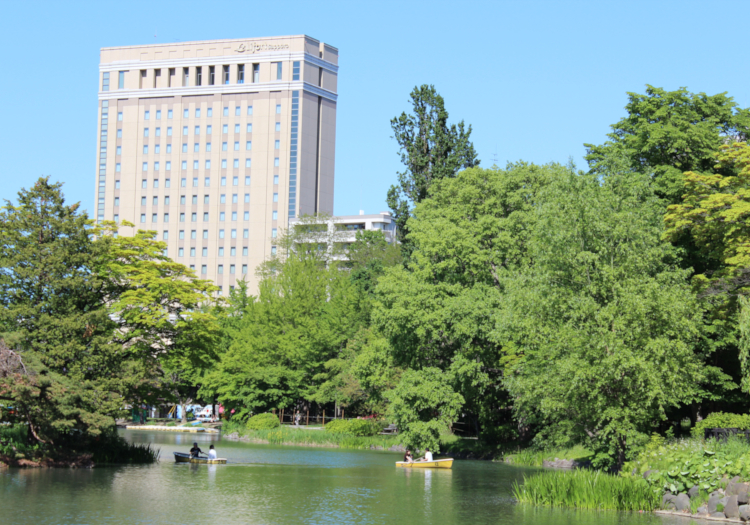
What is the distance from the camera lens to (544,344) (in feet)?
121

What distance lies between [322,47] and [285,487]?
113530mm

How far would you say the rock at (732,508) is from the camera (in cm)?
2625

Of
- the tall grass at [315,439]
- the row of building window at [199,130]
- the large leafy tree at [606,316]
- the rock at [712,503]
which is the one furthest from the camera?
the row of building window at [199,130]

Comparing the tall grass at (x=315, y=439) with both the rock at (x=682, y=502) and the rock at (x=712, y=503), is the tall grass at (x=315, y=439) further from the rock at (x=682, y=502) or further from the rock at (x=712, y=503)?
the rock at (x=712, y=503)

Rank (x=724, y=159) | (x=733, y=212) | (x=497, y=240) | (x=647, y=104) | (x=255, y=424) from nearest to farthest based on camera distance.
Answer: (x=733, y=212)
(x=724, y=159)
(x=647, y=104)
(x=497, y=240)
(x=255, y=424)

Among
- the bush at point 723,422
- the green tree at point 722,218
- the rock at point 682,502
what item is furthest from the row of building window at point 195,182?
the rock at point 682,502

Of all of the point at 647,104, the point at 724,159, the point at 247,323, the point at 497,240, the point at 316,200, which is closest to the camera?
the point at 724,159

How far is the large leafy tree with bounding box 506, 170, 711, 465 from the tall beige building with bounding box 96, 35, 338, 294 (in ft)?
321

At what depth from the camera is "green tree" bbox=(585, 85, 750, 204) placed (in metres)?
42.4

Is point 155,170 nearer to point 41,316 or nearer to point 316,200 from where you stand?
point 316,200

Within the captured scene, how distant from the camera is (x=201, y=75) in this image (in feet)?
458

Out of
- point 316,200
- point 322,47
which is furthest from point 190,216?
point 322,47

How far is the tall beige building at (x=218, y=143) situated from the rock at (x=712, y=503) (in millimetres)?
109964

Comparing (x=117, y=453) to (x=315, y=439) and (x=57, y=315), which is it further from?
(x=315, y=439)
